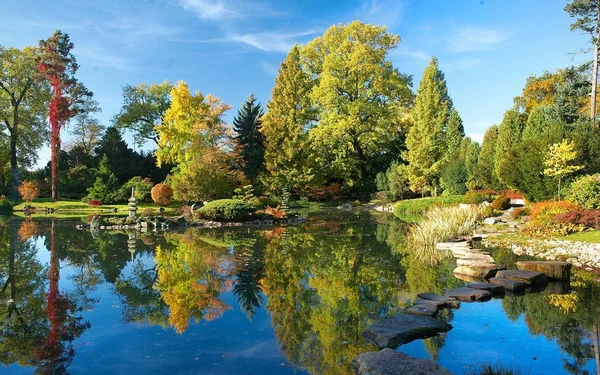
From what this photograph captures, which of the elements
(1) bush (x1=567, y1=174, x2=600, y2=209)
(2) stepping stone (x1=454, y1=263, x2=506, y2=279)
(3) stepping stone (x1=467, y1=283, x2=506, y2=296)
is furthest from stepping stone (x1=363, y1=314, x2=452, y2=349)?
(1) bush (x1=567, y1=174, x2=600, y2=209)

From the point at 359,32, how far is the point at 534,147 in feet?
58.0

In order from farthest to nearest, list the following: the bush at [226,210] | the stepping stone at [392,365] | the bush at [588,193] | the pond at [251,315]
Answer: the bush at [226,210] < the bush at [588,193] < the pond at [251,315] < the stepping stone at [392,365]

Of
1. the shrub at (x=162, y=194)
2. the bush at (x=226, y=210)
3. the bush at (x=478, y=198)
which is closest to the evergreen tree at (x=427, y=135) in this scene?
the bush at (x=478, y=198)

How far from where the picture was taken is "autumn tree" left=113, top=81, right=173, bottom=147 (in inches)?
1548

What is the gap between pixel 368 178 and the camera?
102 feet

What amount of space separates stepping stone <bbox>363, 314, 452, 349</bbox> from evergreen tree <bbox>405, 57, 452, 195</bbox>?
22.7m

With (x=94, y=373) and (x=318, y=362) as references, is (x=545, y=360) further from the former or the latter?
(x=94, y=373)

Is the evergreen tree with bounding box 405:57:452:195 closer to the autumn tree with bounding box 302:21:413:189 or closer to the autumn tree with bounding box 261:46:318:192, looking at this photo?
the autumn tree with bounding box 302:21:413:189

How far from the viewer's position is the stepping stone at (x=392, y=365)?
126 inches

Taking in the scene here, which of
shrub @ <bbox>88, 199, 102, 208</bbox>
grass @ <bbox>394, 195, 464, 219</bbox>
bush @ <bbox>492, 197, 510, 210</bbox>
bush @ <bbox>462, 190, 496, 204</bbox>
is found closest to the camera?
bush @ <bbox>492, 197, 510, 210</bbox>

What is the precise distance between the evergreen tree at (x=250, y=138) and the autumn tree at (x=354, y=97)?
13.5 feet

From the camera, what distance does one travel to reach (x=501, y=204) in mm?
15953

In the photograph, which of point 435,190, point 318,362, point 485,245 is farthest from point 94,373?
point 435,190

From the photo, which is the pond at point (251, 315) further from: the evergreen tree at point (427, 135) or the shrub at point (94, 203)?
the evergreen tree at point (427, 135)
